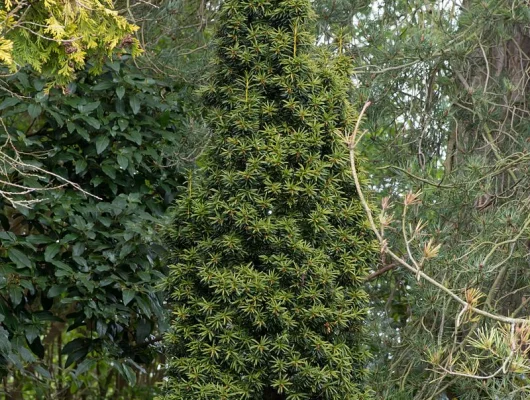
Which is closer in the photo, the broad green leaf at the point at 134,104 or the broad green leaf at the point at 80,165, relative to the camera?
the broad green leaf at the point at 80,165

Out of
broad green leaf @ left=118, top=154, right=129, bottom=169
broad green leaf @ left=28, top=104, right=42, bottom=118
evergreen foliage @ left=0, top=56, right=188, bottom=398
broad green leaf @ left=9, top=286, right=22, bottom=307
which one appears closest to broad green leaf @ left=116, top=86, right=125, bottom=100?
evergreen foliage @ left=0, top=56, right=188, bottom=398

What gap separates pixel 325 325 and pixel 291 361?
0.24m

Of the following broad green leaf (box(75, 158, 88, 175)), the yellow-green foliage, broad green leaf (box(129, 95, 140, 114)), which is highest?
the yellow-green foliage

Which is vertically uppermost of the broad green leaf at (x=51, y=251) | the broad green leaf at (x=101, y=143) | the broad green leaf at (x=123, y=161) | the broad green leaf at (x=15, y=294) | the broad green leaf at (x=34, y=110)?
the broad green leaf at (x=34, y=110)

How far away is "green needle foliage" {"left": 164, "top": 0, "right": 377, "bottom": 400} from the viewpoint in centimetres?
410

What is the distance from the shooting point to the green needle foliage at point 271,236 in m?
4.10

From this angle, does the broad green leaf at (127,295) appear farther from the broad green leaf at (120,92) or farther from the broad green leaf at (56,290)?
the broad green leaf at (120,92)

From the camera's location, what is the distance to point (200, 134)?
5613mm

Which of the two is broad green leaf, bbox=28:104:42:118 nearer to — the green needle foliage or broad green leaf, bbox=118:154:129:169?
broad green leaf, bbox=118:154:129:169

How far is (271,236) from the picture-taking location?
4141 mm

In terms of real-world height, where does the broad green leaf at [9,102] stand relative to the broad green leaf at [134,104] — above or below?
below

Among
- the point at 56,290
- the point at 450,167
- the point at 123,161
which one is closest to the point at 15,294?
the point at 56,290

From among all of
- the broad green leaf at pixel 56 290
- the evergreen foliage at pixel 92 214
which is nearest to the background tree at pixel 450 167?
the evergreen foliage at pixel 92 214

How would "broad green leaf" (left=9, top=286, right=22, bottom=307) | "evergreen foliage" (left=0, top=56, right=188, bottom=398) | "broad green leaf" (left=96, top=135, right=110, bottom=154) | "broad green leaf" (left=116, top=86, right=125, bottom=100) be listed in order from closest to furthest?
"broad green leaf" (left=9, top=286, right=22, bottom=307)
"evergreen foliage" (left=0, top=56, right=188, bottom=398)
"broad green leaf" (left=96, top=135, right=110, bottom=154)
"broad green leaf" (left=116, top=86, right=125, bottom=100)
